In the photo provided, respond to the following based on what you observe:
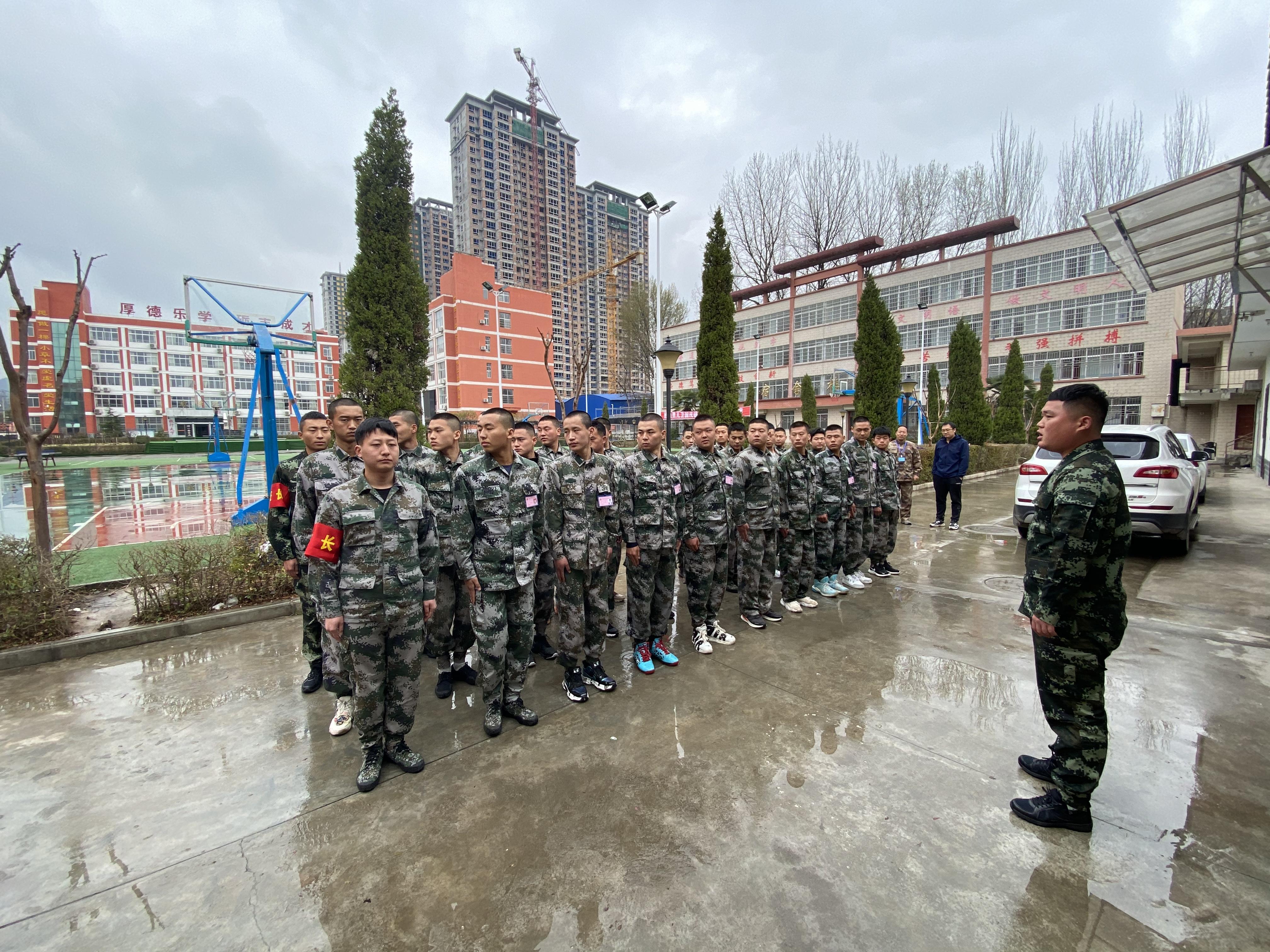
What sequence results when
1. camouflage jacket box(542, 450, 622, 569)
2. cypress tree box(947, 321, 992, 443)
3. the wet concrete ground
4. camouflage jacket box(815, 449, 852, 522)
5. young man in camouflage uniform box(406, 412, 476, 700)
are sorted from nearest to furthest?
the wet concrete ground
camouflage jacket box(542, 450, 622, 569)
young man in camouflage uniform box(406, 412, 476, 700)
camouflage jacket box(815, 449, 852, 522)
cypress tree box(947, 321, 992, 443)

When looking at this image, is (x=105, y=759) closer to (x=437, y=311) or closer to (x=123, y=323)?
(x=437, y=311)

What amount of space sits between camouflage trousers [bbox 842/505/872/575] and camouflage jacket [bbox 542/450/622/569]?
10.3ft

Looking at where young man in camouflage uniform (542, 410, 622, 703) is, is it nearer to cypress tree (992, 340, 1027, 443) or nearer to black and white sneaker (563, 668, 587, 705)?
black and white sneaker (563, 668, 587, 705)

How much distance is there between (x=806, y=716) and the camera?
3.13 m

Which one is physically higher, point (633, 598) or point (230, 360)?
point (230, 360)

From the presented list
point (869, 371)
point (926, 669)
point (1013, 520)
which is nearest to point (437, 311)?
point (869, 371)

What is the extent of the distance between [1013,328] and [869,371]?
2215 centimetres

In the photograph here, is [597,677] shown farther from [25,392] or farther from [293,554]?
[25,392]

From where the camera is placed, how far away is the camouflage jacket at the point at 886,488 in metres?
5.99

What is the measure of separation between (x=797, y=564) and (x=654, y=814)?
3.19 meters

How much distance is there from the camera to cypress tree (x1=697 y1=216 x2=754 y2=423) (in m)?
12.3

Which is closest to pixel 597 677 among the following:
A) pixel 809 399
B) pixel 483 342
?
pixel 809 399

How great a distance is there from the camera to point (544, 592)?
394 cm

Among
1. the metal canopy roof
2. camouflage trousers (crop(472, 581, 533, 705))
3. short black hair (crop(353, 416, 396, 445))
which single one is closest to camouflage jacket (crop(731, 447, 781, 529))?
camouflage trousers (crop(472, 581, 533, 705))
